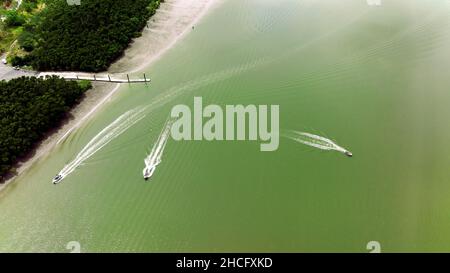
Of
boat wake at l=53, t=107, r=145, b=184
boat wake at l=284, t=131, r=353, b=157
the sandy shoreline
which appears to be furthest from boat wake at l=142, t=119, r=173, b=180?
boat wake at l=284, t=131, r=353, b=157

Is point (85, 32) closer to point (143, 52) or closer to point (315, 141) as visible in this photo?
point (143, 52)

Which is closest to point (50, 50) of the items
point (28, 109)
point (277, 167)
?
point (28, 109)

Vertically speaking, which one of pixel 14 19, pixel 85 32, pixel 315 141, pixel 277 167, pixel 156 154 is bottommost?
pixel 277 167

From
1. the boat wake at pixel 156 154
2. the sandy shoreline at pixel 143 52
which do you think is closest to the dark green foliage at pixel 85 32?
the sandy shoreline at pixel 143 52

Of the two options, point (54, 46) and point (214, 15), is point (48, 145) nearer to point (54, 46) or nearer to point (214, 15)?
point (54, 46)

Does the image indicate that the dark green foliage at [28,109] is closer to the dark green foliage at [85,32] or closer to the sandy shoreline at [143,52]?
the sandy shoreline at [143,52]

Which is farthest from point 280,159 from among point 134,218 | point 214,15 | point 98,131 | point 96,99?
point 214,15

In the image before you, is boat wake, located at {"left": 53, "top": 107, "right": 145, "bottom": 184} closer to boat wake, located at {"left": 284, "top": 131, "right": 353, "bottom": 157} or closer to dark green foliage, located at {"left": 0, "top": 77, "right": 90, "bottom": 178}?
dark green foliage, located at {"left": 0, "top": 77, "right": 90, "bottom": 178}
